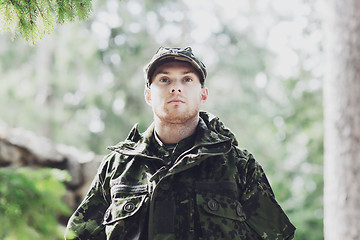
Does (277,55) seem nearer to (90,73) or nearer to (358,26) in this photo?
(90,73)

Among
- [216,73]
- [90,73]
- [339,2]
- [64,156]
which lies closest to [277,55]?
[216,73]

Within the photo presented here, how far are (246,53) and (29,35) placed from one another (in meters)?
15.4

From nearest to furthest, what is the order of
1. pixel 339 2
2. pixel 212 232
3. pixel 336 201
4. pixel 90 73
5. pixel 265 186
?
pixel 212 232
pixel 265 186
pixel 336 201
pixel 339 2
pixel 90 73

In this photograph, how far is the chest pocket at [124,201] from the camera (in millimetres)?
2229

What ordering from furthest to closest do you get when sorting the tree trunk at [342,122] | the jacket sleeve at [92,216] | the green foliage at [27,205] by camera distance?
the tree trunk at [342,122] < the green foliage at [27,205] < the jacket sleeve at [92,216]

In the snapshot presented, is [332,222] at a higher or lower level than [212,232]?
higher

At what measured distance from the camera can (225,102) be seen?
15828 millimetres

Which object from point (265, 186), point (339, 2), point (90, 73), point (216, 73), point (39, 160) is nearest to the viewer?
point (265, 186)

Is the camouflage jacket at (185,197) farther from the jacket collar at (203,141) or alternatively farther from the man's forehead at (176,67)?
the man's forehead at (176,67)

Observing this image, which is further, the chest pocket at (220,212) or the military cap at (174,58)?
the military cap at (174,58)

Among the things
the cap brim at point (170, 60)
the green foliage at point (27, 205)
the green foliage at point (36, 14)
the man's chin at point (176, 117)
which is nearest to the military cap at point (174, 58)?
the cap brim at point (170, 60)

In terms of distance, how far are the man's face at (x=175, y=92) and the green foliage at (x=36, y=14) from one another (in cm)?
50

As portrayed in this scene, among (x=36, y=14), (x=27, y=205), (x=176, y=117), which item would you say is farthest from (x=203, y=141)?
(x=27, y=205)

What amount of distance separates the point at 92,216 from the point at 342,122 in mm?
3102
